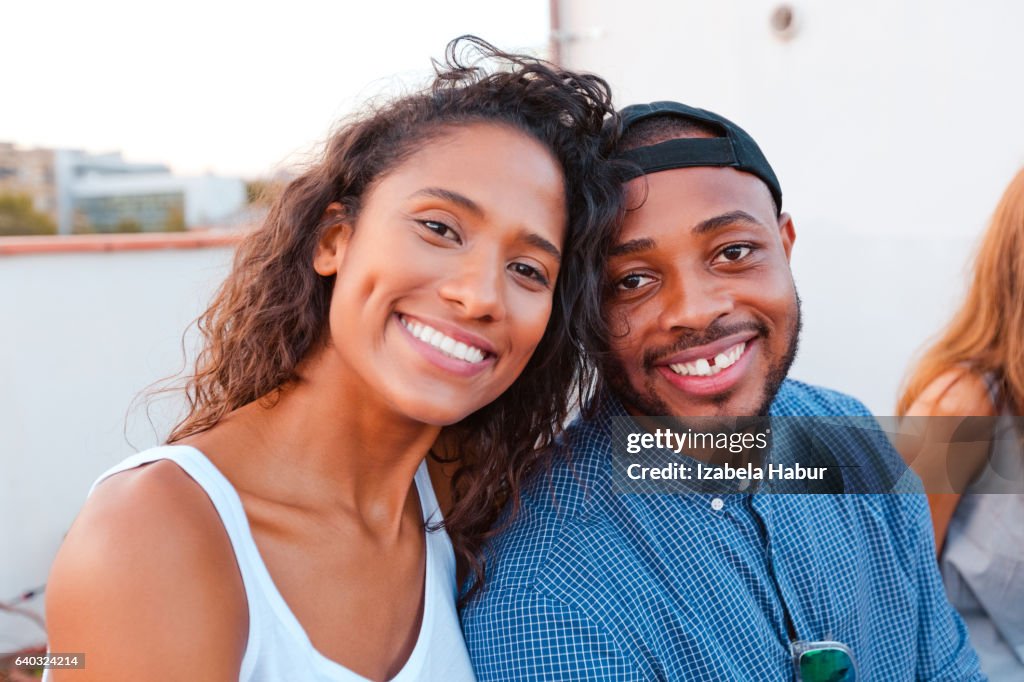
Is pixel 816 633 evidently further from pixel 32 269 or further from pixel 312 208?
pixel 32 269

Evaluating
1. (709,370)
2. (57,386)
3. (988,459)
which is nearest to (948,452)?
(988,459)

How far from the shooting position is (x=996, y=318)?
8.38 ft

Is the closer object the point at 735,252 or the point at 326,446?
the point at 326,446

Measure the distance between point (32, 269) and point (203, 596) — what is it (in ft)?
12.6

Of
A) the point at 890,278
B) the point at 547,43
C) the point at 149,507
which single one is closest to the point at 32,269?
the point at 547,43

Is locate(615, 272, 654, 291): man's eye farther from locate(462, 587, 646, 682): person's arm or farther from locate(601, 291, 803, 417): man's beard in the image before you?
locate(462, 587, 646, 682): person's arm

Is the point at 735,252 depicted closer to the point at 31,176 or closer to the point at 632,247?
the point at 632,247

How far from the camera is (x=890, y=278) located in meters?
4.04

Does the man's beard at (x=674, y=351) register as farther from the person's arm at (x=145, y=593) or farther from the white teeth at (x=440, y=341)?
the person's arm at (x=145, y=593)

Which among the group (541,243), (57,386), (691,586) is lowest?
(57,386)

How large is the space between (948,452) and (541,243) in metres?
1.45

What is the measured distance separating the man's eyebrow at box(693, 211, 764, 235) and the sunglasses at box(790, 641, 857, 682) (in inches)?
33.3

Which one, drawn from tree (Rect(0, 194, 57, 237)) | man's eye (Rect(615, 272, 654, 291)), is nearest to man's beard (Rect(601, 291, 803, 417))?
man's eye (Rect(615, 272, 654, 291))

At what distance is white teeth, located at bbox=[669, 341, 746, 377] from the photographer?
186cm
